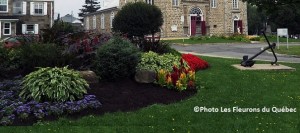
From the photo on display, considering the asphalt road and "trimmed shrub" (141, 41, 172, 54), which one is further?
the asphalt road

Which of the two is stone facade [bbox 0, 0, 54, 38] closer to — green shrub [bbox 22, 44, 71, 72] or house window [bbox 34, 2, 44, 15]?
house window [bbox 34, 2, 44, 15]

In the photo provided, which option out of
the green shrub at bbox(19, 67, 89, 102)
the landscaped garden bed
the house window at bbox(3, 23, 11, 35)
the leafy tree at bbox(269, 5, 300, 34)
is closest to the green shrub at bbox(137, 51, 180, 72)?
the landscaped garden bed

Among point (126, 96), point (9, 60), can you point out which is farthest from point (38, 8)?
point (126, 96)

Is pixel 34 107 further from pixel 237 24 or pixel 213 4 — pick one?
pixel 237 24

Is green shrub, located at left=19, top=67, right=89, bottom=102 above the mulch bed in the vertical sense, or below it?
above

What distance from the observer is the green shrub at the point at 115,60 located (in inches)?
441

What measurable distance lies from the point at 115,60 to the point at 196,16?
48767 millimetres

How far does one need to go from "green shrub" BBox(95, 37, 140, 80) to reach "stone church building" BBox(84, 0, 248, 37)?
4397 centimetres

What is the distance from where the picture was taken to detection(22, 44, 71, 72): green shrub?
1150cm

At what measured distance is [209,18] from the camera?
59844 millimetres

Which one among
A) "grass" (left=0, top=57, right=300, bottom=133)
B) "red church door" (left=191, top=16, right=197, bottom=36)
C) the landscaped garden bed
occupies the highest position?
"red church door" (left=191, top=16, right=197, bottom=36)

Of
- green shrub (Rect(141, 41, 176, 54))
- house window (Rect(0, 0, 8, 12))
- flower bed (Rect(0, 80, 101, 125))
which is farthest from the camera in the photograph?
house window (Rect(0, 0, 8, 12))

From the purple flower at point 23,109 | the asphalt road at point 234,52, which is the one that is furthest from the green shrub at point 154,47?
the asphalt road at point 234,52

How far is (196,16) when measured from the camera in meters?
58.8
